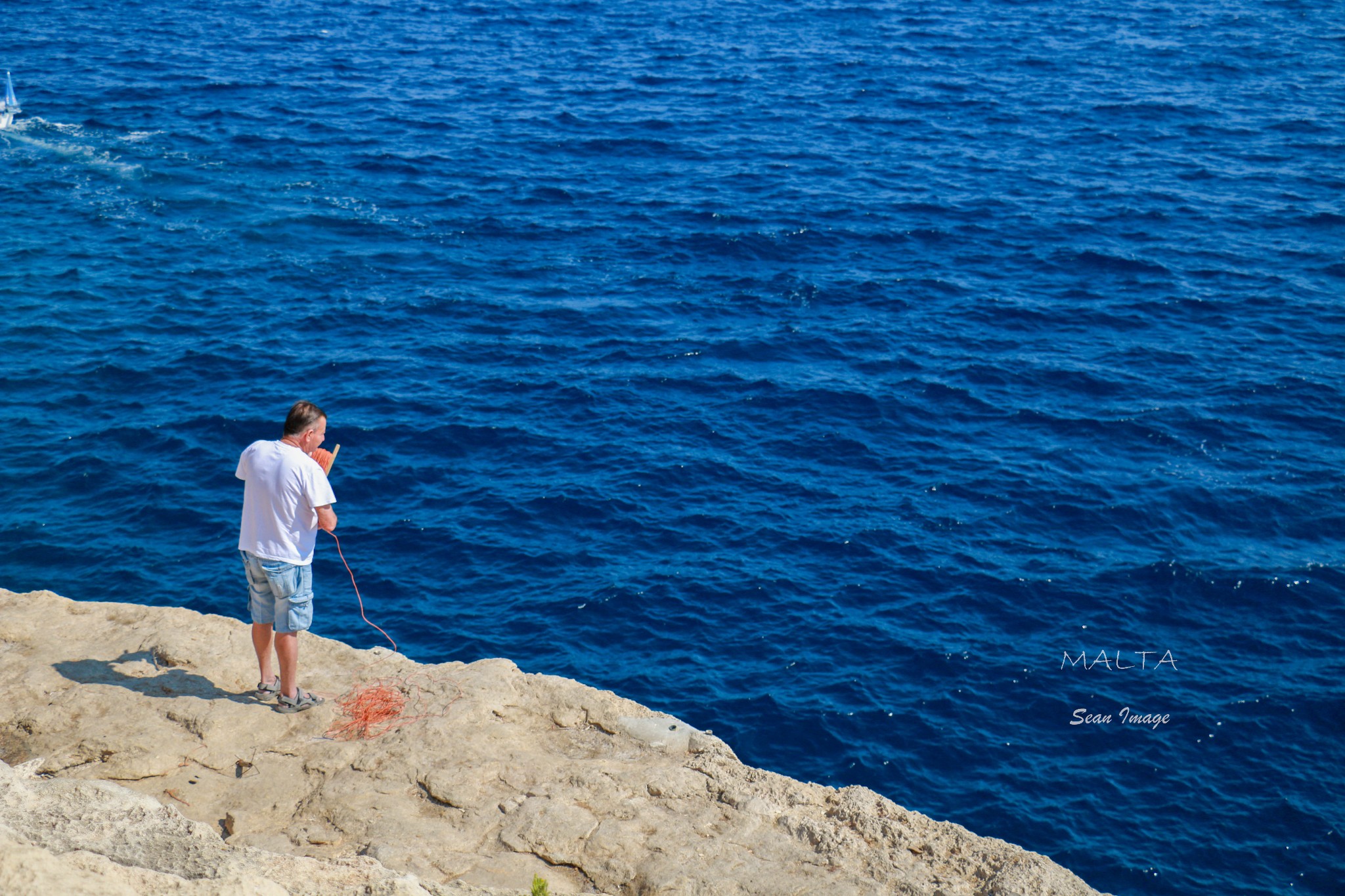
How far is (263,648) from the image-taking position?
1040cm

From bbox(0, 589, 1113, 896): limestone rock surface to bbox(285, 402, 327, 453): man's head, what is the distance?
2.58m

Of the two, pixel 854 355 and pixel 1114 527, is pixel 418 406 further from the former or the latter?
pixel 1114 527

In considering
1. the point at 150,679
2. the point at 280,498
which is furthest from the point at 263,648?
the point at 280,498

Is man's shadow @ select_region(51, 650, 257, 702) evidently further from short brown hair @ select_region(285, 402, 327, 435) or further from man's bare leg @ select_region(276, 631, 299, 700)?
short brown hair @ select_region(285, 402, 327, 435)

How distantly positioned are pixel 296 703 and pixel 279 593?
1159mm

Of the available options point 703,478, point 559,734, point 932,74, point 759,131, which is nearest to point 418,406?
point 703,478

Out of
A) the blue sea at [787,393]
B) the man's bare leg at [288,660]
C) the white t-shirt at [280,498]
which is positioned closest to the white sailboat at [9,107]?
the blue sea at [787,393]

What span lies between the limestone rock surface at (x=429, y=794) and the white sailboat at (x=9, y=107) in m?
30.3

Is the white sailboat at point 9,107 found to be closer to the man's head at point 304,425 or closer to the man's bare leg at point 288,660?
the man's head at point 304,425

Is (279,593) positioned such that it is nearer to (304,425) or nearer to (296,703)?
(296,703)

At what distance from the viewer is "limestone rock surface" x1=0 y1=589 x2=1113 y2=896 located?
7801 millimetres

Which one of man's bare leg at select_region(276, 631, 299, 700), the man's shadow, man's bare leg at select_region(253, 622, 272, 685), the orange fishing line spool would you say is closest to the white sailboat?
the man's shadow

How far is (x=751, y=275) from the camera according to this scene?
28016 millimetres

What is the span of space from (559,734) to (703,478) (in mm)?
10499
